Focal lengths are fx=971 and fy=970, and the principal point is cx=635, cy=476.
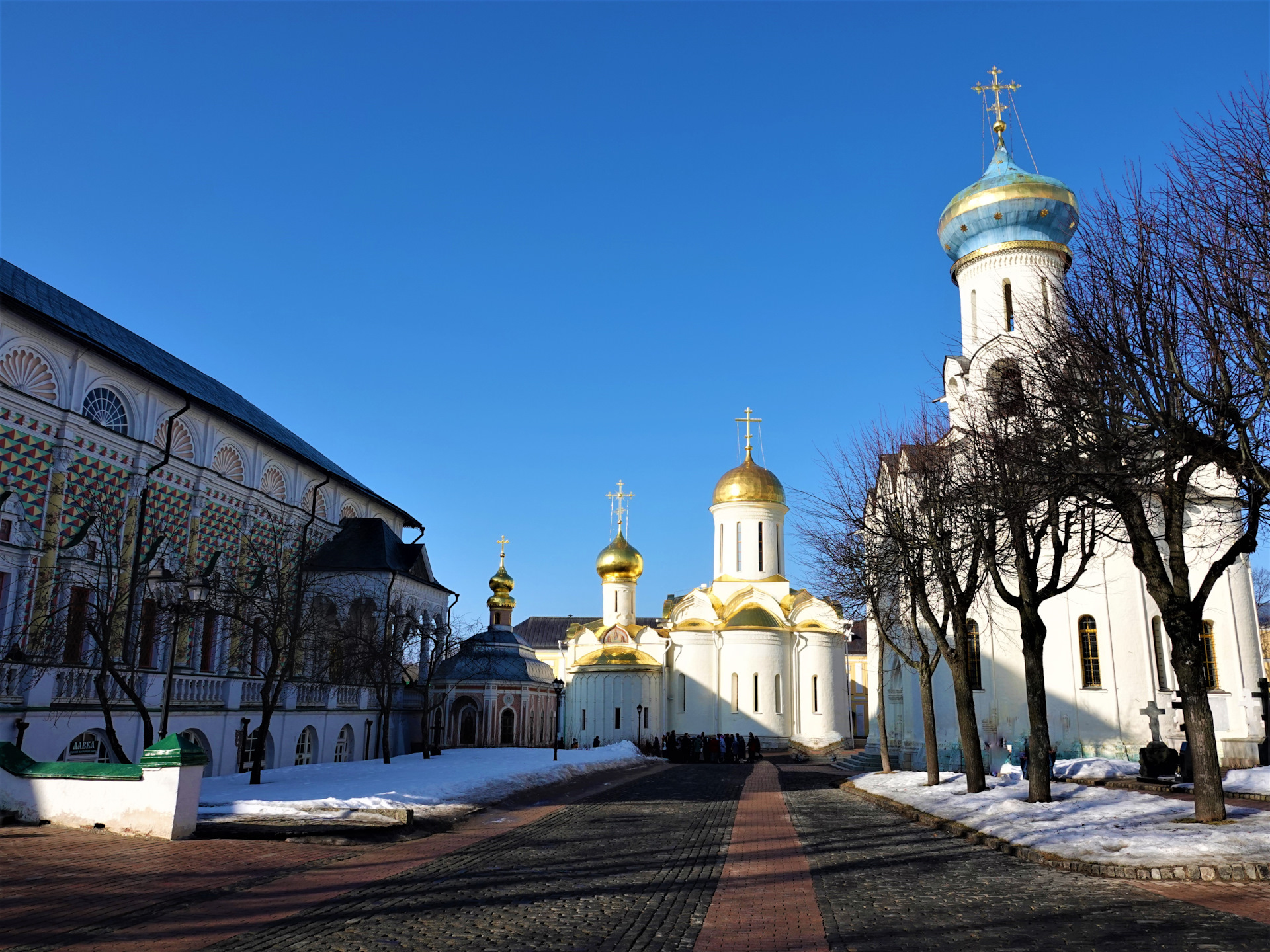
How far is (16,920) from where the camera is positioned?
779cm

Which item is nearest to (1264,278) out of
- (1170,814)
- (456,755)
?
(1170,814)

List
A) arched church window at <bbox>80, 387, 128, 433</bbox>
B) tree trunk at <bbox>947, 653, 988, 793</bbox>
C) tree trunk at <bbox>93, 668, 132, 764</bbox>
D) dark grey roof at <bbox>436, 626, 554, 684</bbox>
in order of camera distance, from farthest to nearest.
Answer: dark grey roof at <bbox>436, 626, 554, 684</bbox>
arched church window at <bbox>80, 387, 128, 433</bbox>
tree trunk at <bbox>947, 653, 988, 793</bbox>
tree trunk at <bbox>93, 668, 132, 764</bbox>

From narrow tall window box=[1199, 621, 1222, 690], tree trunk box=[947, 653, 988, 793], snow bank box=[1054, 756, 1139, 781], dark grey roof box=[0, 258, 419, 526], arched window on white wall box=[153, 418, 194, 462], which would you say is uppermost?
dark grey roof box=[0, 258, 419, 526]

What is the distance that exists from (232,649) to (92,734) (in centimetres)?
508

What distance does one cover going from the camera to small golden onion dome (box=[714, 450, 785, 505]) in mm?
51625

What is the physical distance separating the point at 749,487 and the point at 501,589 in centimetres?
1420

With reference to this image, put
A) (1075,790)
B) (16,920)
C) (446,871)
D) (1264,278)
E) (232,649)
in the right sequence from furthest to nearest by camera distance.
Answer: (232,649), (1075,790), (446,871), (1264,278), (16,920)

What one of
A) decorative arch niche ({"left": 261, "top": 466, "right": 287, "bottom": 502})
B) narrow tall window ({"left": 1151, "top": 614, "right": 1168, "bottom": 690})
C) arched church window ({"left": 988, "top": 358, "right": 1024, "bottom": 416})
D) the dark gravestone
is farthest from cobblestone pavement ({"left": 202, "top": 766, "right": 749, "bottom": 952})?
narrow tall window ({"left": 1151, "top": 614, "right": 1168, "bottom": 690})

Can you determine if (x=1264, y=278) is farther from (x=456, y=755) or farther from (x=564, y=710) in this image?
(x=564, y=710)

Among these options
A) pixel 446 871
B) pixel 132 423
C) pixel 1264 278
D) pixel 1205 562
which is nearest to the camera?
pixel 1264 278

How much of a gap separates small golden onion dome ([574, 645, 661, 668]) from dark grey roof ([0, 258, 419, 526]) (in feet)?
61.1

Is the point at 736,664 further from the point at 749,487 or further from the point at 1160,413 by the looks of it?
the point at 1160,413

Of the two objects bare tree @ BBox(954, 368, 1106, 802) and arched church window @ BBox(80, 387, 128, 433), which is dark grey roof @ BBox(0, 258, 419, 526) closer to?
arched church window @ BBox(80, 387, 128, 433)

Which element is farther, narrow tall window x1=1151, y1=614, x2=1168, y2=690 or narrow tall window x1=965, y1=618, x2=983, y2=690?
narrow tall window x1=965, y1=618, x2=983, y2=690
